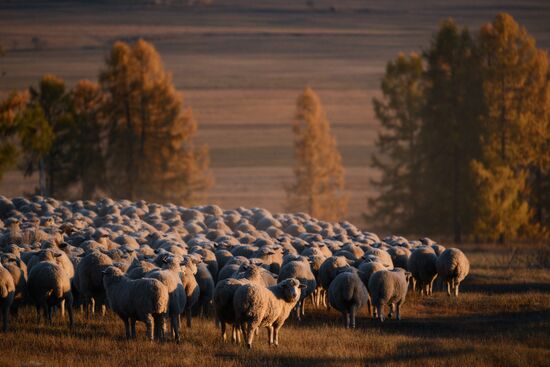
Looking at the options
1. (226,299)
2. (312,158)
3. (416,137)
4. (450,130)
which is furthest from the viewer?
(312,158)

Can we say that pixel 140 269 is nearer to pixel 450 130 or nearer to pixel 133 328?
pixel 133 328

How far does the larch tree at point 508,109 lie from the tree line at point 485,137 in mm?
53

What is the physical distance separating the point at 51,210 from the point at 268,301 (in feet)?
69.4

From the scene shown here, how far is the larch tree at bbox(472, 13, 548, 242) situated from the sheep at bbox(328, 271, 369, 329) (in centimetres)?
2851

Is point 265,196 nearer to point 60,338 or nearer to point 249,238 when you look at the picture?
point 249,238

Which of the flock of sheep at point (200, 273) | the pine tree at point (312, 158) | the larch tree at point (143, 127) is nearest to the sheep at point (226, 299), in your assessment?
the flock of sheep at point (200, 273)

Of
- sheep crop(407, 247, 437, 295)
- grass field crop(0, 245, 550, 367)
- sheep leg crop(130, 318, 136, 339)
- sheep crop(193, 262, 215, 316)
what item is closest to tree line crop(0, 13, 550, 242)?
sheep crop(193, 262, 215, 316)

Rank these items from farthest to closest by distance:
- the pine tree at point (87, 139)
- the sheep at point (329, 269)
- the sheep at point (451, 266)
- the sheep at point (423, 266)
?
the pine tree at point (87, 139)
the sheep at point (423, 266)
the sheep at point (451, 266)
the sheep at point (329, 269)

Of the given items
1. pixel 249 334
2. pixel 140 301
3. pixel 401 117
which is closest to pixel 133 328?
pixel 140 301

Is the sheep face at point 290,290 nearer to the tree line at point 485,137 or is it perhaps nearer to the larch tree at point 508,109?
the tree line at point 485,137

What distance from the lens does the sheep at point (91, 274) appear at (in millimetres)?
23031

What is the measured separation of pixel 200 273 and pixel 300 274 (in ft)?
8.29

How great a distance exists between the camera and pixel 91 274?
23.0 m

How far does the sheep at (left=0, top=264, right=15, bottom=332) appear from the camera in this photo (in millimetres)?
20984
